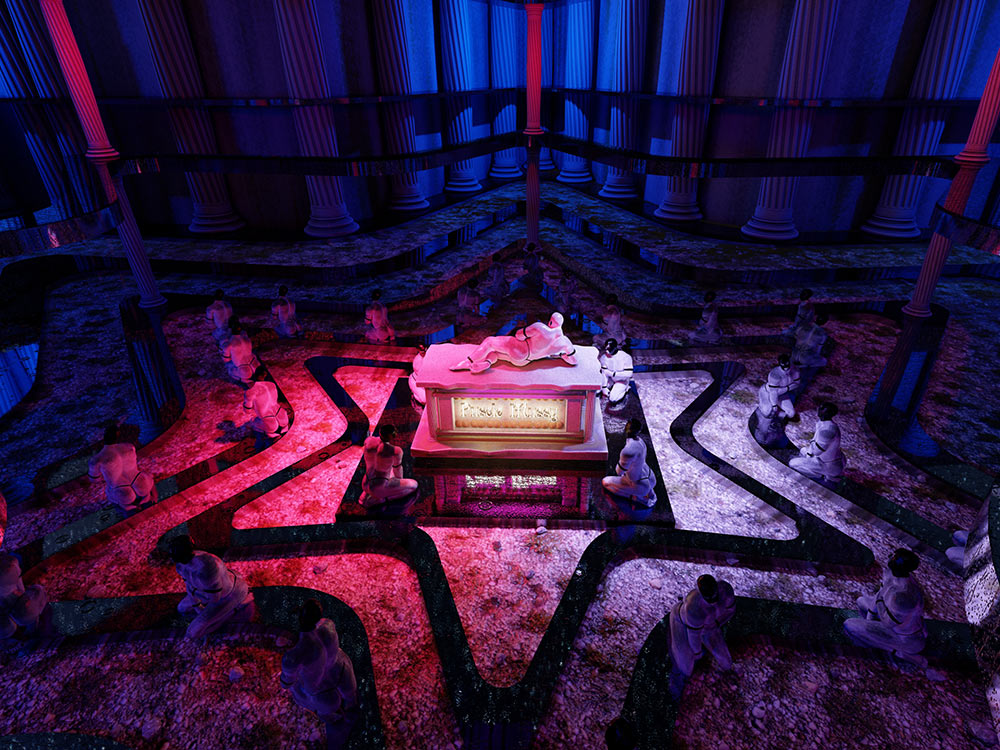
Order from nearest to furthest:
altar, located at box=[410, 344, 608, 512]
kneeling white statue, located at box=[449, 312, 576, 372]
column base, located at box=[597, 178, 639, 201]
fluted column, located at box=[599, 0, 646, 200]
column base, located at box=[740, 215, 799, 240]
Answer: altar, located at box=[410, 344, 608, 512], kneeling white statue, located at box=[449, 312, 576, 372], column base, located at box=[740, 215, 799, 240], fluted column, located at box=[599, 0, 646, 200], column base, located at box=[597, 178, 639, 201]

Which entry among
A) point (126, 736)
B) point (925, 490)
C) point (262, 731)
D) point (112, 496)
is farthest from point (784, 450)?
point (112, 496)

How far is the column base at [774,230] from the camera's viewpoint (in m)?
10.8

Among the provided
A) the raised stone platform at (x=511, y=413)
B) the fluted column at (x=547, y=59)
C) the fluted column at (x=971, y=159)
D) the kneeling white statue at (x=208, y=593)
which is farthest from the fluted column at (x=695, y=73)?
the kneeling white statue at (x=208, y=593)

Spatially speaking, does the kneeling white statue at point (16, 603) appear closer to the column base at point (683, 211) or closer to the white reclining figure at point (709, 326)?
the white reclining figure at point (709, 326)

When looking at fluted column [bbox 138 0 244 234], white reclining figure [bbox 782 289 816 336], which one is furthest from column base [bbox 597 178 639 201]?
fluted column [bbox 138 0 244 234]

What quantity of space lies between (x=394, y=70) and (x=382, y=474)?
1025cm

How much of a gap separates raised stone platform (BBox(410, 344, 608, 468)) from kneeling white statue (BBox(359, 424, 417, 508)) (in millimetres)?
564

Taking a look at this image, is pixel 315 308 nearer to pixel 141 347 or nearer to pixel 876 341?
pixel 141 347

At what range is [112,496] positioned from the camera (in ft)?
15.5

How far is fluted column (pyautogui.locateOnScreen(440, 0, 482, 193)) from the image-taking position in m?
13.0

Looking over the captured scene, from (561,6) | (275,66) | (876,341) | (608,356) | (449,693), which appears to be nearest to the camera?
(449,693)

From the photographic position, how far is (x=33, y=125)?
1103cm

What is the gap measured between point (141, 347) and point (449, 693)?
7.11 metres

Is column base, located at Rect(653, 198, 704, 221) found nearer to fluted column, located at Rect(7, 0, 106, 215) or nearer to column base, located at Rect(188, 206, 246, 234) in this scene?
column base, located at Rect(188, 206, 246, 234)
